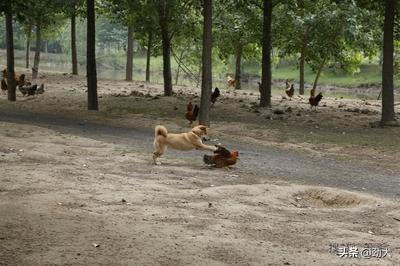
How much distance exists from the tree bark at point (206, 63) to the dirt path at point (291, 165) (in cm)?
189

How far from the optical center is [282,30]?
3119 cm

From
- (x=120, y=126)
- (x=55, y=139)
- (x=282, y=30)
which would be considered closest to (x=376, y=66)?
(x=282, y=30)

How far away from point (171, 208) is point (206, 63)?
381 inches

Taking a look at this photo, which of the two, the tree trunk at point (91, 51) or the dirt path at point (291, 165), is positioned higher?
the tree trunk at point (91, 51)

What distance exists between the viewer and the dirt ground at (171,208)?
6336 mm

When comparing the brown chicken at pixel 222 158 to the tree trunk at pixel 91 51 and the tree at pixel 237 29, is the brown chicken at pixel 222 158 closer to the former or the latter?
the tree trunk at pixel 91 51

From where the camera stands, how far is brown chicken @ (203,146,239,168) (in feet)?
38.5

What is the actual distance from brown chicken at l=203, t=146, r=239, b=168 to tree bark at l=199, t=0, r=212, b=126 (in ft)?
20.5

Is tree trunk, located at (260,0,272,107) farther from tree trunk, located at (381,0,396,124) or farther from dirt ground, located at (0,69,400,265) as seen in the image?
dirt ground, located at (0,69,400,265)

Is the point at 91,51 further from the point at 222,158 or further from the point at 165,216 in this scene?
the point at 165,216

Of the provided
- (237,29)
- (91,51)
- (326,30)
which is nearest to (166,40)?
(91,51)

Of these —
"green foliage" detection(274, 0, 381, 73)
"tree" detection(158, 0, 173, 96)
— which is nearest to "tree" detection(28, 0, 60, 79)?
"tree" detection(158, 0, 173, 96)

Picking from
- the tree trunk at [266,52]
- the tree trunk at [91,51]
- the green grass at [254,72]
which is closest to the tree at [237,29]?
the tree trunk at [266,52]

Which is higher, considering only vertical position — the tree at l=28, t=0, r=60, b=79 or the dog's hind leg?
the tree at l=28, t=0, r=60, b=79
